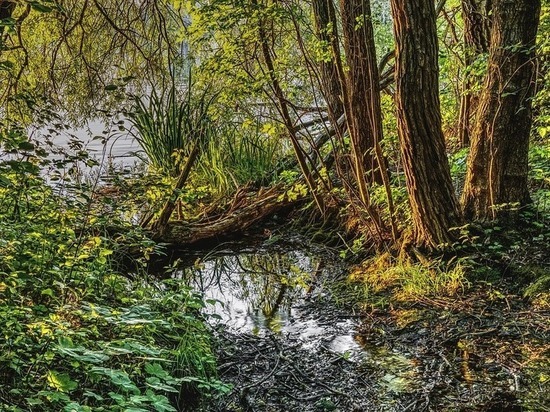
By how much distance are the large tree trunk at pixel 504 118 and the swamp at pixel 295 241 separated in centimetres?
1

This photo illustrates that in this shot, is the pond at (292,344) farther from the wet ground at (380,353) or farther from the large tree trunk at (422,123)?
the large tree trunk at (422,123)

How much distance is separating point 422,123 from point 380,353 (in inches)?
57.9

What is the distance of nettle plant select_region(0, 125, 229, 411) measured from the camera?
1.59 meters

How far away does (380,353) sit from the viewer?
260cm

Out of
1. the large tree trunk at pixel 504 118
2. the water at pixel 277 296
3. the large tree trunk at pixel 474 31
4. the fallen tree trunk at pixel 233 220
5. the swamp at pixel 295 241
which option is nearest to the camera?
the swamp at pixel 295 241

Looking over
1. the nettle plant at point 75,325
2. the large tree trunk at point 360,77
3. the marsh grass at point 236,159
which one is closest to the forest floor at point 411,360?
the nettle plant at point 75,325

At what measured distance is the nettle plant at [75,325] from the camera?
159 cm

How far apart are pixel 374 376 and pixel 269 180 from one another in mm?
3437

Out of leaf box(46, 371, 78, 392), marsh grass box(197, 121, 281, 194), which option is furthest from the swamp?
marsh grass box(197, 121, 281, 194)

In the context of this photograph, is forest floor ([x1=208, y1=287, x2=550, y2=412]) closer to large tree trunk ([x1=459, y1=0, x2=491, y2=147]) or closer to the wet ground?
the wet ground

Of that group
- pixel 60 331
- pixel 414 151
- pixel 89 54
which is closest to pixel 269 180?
pixel 89 54

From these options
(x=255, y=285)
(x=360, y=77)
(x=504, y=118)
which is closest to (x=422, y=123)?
(x=504, y=118)

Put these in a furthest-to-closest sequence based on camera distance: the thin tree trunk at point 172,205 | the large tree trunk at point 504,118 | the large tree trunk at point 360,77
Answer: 1. the thin tree trunk at point 172,205
2. the large tree trunk at point 360,77
3. the large tree trunk at point 504,118

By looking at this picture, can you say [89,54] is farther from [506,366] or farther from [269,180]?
[506,366]
